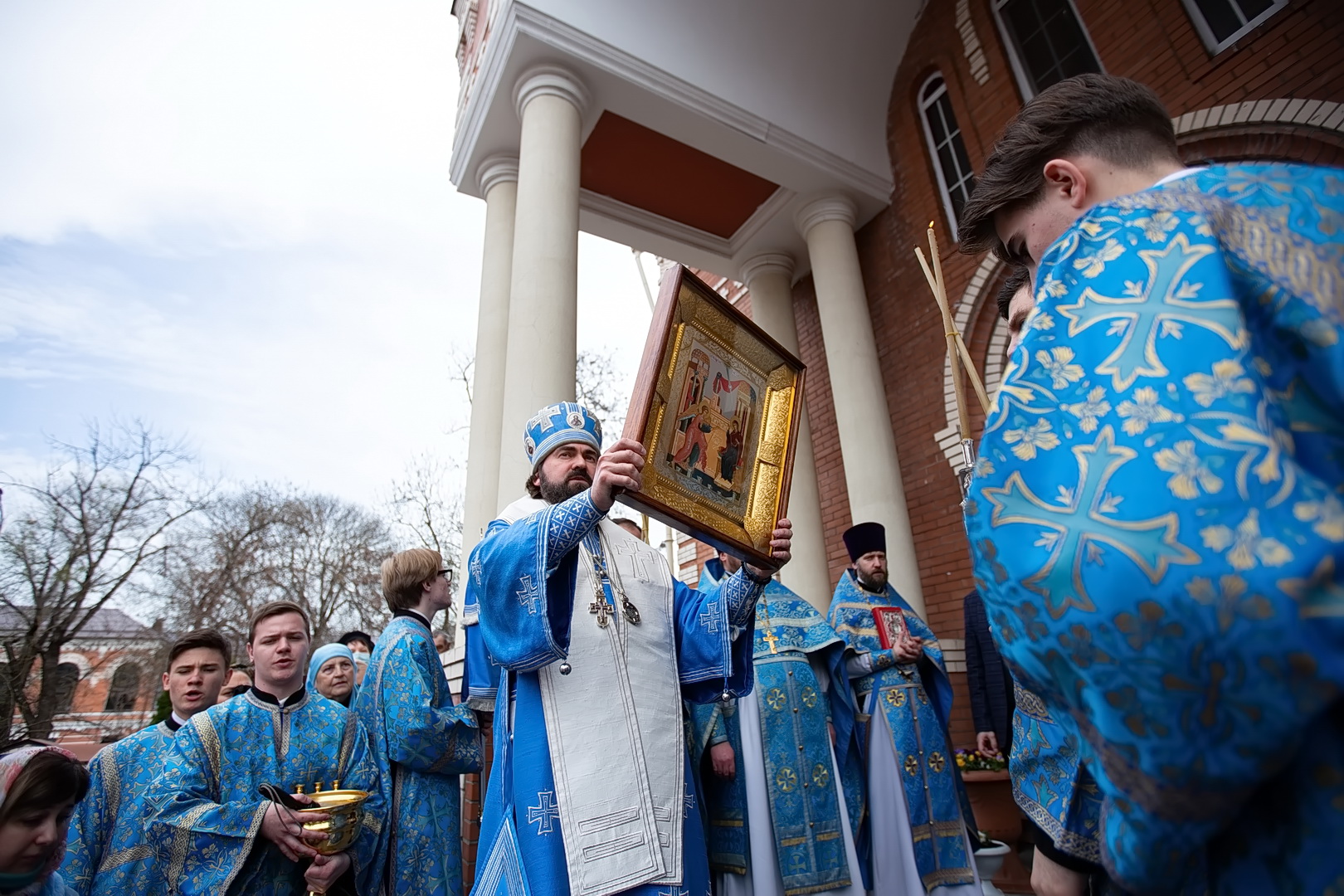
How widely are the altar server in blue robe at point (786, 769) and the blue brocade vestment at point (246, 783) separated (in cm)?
173

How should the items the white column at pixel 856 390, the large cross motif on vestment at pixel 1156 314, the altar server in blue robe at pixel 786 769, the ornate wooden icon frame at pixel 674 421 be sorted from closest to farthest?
the large cross motif on vestment at pixel 1156 314 → the ornate wooden icon frame at pixel 674 421 → the altar server in blue robe at pixel 786 769 → the white column at pixel 856 390

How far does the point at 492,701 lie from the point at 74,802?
55.2 inches

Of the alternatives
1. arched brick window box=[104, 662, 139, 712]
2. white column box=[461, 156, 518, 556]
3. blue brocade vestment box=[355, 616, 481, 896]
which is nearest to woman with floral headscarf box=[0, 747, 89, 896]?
blue brocade vestment box=[355, 616, 481, 896]

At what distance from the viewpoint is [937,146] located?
8695 mm

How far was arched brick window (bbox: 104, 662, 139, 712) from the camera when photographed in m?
22.4

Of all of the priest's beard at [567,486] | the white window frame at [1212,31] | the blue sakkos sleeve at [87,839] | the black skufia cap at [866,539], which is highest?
the white window frame at [1212,31]

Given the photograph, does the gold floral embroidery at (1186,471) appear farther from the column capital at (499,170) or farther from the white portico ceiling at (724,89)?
the column capital at (499,170)

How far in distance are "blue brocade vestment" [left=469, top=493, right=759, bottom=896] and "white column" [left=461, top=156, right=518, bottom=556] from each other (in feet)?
11.5

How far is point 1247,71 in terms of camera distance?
19.3 ft

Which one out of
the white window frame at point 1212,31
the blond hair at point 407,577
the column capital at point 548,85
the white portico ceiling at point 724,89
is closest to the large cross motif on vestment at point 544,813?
the blond hair at point 407,577

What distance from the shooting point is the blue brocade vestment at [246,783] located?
2.76 m

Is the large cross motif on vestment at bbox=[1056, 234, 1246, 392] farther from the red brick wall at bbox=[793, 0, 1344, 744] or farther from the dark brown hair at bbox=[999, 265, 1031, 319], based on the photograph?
the red brick wall at bbox=[793, 0, 1344, 744]

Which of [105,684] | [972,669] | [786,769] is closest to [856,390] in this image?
[972,669]

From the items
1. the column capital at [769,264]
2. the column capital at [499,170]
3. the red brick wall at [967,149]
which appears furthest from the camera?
the column capital at [769,264]
